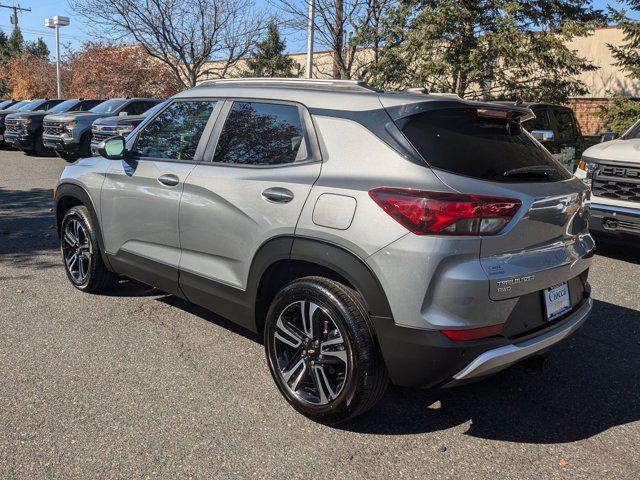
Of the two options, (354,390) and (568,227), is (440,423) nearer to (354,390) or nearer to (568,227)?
(354,390)

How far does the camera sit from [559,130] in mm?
9586

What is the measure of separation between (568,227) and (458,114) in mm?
876

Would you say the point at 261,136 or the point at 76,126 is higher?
the point at 76,126

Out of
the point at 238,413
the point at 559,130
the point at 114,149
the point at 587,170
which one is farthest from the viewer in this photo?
the point at 559,130

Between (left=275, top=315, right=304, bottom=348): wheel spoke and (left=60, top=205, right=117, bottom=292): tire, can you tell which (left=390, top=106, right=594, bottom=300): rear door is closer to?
(left=275, top=315, right=304, bottom=348): wheel spoke

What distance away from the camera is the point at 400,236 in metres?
2.69

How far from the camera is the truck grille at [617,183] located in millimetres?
6418

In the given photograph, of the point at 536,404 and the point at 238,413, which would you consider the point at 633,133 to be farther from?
the point at 238,413

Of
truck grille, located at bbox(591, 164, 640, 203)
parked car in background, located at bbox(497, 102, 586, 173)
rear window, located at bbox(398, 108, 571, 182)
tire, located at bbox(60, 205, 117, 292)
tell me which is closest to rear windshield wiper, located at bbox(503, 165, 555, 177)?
rear window, located at bbox(398, 108, 571, 182)

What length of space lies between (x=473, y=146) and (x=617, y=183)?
441 cm

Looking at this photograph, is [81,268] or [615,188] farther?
[615,188]

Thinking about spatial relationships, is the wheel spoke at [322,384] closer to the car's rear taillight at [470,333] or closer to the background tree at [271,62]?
the car's rear taillight at [470,333]

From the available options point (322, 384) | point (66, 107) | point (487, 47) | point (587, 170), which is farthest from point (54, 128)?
point (322, 384)

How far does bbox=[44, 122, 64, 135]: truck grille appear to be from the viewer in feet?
50.6
